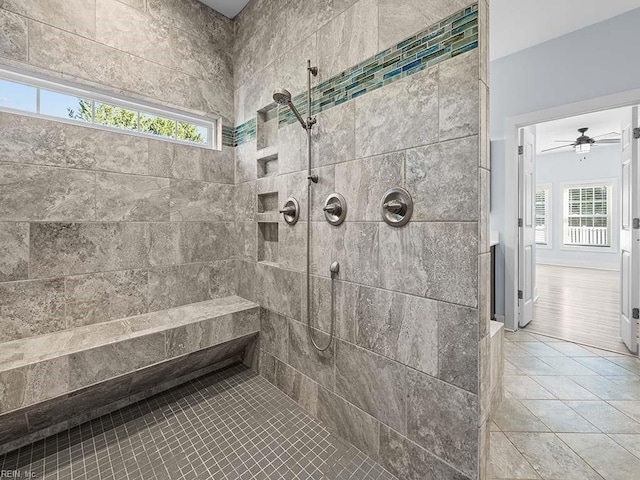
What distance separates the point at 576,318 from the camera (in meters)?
3.51

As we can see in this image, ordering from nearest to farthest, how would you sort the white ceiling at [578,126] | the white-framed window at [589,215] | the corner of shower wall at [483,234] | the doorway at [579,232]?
the corner of shower wall at [483,234] → the doorway at [579,232] → the white ceiling at [578,126] → the white-framed window at [589,215]

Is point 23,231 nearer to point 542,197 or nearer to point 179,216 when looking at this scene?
point 179,216

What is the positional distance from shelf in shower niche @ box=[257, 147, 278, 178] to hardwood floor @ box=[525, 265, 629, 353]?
322 cm

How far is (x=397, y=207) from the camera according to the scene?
1.37 m

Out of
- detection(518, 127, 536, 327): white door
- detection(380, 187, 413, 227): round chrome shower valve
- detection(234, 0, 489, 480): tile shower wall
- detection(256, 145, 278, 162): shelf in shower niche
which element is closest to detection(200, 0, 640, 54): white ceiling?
detection(518, 127, 536, 327): white door

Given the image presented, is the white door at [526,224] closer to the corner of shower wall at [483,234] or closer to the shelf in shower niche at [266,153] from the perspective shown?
the corner of shower wall at [483,234]

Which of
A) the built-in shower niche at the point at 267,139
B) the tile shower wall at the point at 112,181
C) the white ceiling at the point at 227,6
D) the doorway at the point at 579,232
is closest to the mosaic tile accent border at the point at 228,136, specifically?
the tile shower wall at the point at 112,181

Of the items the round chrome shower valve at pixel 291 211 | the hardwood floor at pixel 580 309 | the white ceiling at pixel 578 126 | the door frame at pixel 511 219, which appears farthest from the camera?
Result: the white ceiling at pixel 578 126

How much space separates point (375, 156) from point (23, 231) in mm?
2073

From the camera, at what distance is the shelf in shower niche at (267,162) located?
2227 mm

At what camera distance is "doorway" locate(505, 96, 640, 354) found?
2844mm

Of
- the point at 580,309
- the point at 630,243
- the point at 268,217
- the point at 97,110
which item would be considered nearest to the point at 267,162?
the point at 268,217

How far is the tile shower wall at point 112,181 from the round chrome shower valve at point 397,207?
5.40 ft

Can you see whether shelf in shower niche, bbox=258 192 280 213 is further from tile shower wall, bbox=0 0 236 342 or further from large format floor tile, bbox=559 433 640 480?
large format floor tile, bbox=559 433 640 480
